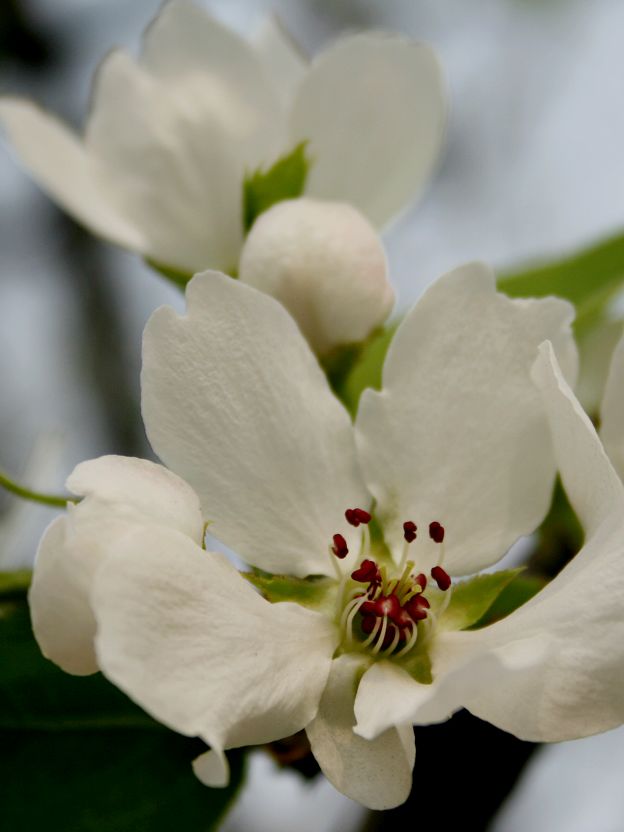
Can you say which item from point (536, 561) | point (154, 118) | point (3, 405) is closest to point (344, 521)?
point (536, 561)

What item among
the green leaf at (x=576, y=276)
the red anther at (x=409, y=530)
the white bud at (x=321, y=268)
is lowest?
the green leaf at (x=576, y=276)

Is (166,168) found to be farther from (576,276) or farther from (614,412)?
(614,412)

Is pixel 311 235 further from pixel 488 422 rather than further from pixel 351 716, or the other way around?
pixel 351 716

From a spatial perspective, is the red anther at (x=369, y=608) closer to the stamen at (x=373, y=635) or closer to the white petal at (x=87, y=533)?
the stamen at (x=373, y=635)

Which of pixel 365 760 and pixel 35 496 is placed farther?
pixel 35 496

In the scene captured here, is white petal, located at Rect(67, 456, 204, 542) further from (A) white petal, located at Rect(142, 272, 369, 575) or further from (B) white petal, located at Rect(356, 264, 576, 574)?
(B) white petal, located at Rect(356, 264, 576, 574)

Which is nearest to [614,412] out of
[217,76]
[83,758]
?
[83,758]

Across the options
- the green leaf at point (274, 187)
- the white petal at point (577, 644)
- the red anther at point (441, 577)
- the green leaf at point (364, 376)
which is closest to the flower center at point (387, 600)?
the red anther at point (441, 577)
